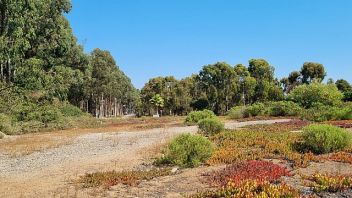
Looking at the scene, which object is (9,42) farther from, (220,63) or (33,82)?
(220,63)

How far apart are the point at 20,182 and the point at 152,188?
4238mm

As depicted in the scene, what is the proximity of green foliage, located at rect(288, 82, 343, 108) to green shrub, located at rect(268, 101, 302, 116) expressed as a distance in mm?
4356

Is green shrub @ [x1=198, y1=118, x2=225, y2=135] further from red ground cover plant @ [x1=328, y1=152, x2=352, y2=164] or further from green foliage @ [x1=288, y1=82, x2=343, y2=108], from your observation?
green foliage @ [x1=288, y1=82, x2=343, y2=108]

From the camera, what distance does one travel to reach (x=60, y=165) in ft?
51.4

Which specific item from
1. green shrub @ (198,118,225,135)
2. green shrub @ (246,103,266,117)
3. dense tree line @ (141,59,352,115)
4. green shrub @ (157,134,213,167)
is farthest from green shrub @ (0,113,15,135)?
dense tree line @ (141,59,352,115)

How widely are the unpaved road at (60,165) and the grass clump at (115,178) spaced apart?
494 mm

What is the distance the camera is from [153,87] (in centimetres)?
10225

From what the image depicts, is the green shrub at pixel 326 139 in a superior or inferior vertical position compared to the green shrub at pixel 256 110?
inferior

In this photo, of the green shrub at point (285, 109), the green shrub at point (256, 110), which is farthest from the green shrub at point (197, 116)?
the green shrub at point (285, 109)

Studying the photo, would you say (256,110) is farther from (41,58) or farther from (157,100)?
(157,100)

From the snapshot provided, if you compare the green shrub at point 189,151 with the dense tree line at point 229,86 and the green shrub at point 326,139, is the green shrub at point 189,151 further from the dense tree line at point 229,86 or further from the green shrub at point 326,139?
the dense tree line at point 229,86

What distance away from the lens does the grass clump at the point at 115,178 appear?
11850 millimetres

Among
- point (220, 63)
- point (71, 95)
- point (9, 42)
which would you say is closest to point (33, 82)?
point (9, 42)

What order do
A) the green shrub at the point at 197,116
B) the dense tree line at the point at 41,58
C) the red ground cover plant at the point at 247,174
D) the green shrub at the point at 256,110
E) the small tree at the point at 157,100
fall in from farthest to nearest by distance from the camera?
the small tree at the point at 157,100, the green shrub at the point at 256,110, the green shrub at the point at 197,116, the dense tree line at the point at 41,58, the red ground cover plant at the point at 247,174
